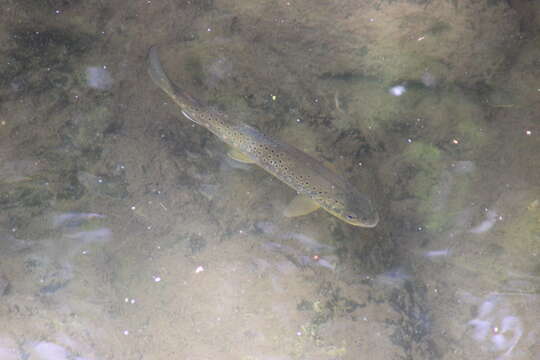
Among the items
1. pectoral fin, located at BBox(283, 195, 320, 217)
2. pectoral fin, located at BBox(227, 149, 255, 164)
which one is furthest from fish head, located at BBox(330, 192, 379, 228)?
pectoral fin, located at BBox(227, 149, 255, 164)

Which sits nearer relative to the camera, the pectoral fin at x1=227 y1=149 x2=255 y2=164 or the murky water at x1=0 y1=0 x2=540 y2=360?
the murky water at x1=0 y1=0 x2=540 y2=360

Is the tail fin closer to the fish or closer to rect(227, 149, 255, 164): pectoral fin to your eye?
the fish

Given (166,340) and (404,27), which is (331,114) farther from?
(166,340)

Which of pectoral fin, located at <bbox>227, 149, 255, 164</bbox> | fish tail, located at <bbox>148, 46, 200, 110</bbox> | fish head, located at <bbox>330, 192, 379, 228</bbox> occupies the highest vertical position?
fish tail, located at <bbox>148, 46, 200, 110</bbox>

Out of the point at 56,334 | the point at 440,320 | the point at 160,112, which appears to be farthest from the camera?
the point at 160,112

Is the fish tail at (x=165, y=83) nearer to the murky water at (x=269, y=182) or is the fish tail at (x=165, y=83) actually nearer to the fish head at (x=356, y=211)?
the murky water at (x=269, y=182)

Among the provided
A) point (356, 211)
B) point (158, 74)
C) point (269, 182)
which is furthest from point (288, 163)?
point (158, 74)

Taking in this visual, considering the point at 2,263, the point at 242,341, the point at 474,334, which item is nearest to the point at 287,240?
the point at 242,341

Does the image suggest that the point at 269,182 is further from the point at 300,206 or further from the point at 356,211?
the point at 356,211
